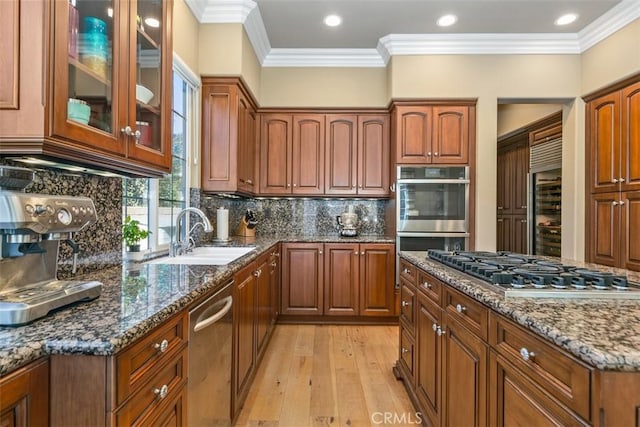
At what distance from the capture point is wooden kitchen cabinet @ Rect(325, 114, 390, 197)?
12.8ft

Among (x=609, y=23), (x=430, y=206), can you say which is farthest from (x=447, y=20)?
(x=430, y=206)

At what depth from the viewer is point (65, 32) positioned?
3.23 feet

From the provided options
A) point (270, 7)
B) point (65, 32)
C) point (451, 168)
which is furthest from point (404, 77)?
point (65, 32)

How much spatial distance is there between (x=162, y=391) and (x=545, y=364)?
3.40ft

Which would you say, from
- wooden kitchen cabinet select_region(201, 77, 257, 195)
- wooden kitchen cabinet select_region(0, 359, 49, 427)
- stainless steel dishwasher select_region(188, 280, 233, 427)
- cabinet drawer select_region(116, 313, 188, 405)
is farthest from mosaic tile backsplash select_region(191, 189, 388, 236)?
wooden kitchen cabinet select_region(0, 359, 49, 427)

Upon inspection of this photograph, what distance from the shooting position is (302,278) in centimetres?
362

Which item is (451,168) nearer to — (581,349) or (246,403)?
(246,403)

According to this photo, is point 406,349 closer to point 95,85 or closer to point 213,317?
point 213,317

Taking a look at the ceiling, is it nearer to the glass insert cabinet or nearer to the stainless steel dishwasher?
the glass insert cabinet

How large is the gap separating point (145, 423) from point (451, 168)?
3407mm

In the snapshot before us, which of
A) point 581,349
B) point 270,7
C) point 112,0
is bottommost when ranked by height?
point 581,349

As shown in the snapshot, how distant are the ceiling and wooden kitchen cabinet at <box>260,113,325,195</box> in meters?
0.66

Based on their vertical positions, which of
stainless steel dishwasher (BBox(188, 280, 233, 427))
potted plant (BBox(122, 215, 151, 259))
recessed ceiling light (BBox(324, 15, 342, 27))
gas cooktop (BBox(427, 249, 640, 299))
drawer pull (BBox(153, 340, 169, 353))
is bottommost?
stainless steel dishwasher (BBox(188, 280, 233, 427))

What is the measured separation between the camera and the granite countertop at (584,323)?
68 cm
